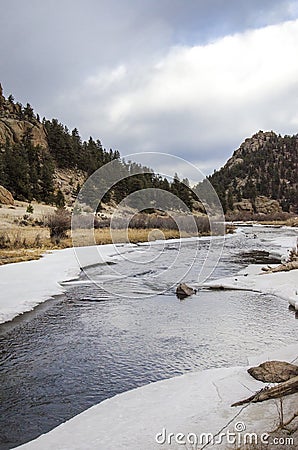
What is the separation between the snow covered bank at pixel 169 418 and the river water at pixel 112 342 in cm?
59

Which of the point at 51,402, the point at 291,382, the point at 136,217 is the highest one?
the point at 136,217

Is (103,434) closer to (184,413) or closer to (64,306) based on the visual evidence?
(184,413)

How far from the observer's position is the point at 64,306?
14438 millimetres

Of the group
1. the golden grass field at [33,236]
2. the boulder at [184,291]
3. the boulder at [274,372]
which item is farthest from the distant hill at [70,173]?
the boulder at [274,372]

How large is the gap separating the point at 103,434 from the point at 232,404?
6.34 feet

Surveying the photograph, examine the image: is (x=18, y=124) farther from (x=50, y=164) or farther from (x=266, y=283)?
(x=266, y=283)

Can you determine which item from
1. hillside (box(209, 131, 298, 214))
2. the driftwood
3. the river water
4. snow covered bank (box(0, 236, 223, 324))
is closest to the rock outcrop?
hillside (box(209, 131, 298, 214))

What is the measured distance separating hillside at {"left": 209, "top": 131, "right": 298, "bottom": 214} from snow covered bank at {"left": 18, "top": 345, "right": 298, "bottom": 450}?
10870 centimetres

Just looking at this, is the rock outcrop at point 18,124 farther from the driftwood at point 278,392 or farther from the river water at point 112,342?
the driftwood at point 278,392

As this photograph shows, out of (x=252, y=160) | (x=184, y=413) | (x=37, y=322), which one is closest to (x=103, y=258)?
(x=37, y=322)

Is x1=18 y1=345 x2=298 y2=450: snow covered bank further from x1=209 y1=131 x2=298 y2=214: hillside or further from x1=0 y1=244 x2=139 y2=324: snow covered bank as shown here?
x1=209 y1=131 x2=298 y2=214: hillside

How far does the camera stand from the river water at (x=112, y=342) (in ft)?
24.4

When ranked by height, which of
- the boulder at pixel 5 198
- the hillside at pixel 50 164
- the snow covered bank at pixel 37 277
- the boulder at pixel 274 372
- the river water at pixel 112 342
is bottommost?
the river water at pixel 112 342

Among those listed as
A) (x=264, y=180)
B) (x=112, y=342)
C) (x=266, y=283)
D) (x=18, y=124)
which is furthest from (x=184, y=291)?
(x=264, y=180)
